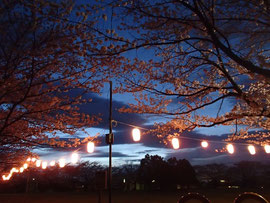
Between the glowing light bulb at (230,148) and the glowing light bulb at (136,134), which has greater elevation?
the glowing light bulb at (136,134)

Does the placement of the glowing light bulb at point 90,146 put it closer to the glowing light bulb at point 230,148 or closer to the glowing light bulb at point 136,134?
the glowing light bulb at point 136,134

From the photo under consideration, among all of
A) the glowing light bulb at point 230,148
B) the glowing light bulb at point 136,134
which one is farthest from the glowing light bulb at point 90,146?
the glowing light bulb at point 230,148

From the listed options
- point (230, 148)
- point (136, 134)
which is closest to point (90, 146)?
point (136, 134)

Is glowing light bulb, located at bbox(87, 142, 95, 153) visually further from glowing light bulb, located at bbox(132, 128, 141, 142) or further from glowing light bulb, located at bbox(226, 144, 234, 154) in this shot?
glowing light bulb, located at bbox(226, 144, 234, 154)

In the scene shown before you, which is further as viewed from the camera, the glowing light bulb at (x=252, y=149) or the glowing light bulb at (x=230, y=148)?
the glowing light bulb at (x=230, y=148)

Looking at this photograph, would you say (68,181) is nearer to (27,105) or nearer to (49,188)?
(49,188)

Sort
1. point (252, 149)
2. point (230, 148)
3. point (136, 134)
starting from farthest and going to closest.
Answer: point (230, 148), point (252, 149), point (136, 134)

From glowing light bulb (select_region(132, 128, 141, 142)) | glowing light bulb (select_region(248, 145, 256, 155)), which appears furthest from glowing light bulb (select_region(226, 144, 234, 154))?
glowing light bulb (select_region(132, 128, 141, 142))

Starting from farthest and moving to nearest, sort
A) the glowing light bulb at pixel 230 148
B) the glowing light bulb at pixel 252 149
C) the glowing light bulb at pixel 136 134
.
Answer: the glowing light bulb at pixel 230 148 → the glowing light bulb at pixel 252 149 → the glowing light bulb at pixel 136 134

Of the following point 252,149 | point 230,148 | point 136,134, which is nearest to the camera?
point 136,134

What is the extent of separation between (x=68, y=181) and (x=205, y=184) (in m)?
36.6

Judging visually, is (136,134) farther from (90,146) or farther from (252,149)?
(252,149)

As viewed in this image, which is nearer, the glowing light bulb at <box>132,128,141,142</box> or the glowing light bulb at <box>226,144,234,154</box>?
the glowing light bulb at <box>132,128,141,142</box>

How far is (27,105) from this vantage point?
9391 mm
